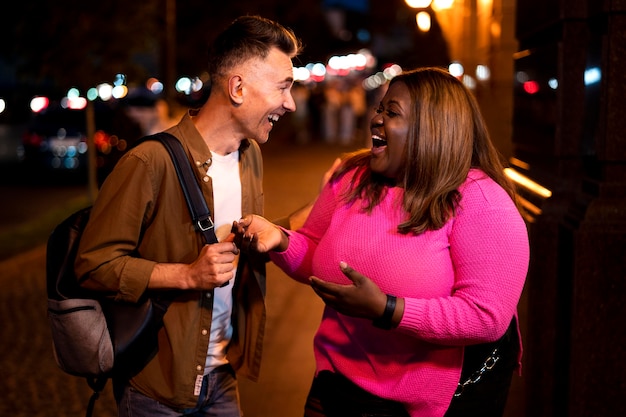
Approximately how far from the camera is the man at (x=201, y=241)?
296 centimetres

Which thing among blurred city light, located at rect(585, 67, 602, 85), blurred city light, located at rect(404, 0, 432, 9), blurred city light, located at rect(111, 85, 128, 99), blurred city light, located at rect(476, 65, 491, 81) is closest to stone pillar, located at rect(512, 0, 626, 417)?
blurred city light, located at rect(585, 67, 602, 85)

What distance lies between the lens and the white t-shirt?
3.26 meters

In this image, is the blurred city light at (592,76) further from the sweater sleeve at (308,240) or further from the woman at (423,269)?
the sweater sleeve at (308,240)

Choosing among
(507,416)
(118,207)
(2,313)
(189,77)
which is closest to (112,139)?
(2,313)

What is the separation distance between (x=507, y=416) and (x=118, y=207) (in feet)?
9.54

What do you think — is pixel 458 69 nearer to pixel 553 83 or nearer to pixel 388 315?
pixel 553 83

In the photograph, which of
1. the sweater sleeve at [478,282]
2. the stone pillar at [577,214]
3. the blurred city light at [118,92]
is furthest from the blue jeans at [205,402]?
Result: the blurred city light at [118,92]

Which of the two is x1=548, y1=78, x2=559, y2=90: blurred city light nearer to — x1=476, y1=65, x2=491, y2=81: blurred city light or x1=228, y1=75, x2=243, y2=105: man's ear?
x1=228, y1=75, x2=243, y2=105: man's ear

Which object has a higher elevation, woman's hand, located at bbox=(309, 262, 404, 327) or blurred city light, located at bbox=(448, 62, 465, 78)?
blurred city light, located at bbox=(448, 62, 465, 78)

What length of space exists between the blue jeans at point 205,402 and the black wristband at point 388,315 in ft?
3.04

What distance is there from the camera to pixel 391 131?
2848mm

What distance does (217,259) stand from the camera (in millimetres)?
2898

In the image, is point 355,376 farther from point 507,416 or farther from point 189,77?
point 189,77

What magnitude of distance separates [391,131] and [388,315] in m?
0.62
